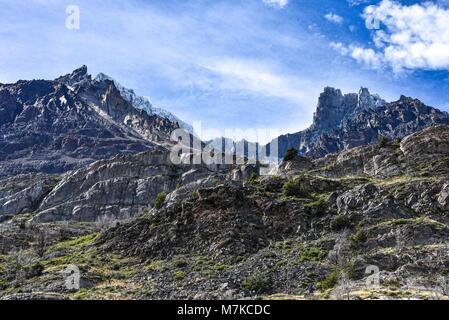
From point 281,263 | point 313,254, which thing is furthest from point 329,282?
point 313,254

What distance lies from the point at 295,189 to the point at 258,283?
98.0 ft

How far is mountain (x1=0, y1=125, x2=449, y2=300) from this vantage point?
42.7m

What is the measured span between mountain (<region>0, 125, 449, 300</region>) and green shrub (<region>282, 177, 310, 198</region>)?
0.21 m

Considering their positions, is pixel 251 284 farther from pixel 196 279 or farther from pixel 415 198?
pixel 415 198

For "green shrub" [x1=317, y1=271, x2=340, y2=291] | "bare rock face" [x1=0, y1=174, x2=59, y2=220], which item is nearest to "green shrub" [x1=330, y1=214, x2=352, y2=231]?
"green shrub" [x1=317, y1=271, x2=340, y2=291]

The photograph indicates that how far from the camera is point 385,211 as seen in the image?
57.2 m

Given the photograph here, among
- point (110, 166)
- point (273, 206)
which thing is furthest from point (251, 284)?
point (110, 166)

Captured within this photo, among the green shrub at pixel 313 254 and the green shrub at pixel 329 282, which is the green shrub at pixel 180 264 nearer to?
the green shrub at pixel 313 254

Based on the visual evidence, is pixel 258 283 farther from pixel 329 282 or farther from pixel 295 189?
pixel 295 189

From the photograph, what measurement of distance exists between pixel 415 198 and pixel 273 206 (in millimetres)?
22190

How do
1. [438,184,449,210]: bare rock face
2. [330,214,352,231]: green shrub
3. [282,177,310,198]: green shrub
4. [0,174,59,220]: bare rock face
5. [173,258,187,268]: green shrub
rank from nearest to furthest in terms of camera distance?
[173,258,187,268]: green shrub → [438,184,449,210]: bare rock face → [330,214,352,231]: green shrub → [282,177,310,198]: green shrub → [0,174,59,220]: bare rock face

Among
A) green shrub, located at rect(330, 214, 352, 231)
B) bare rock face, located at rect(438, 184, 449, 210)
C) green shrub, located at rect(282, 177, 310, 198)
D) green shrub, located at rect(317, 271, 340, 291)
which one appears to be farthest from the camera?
green shrub, located at rect(282, 177, 310, 198)

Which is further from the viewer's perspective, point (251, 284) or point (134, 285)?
point (134, 285)

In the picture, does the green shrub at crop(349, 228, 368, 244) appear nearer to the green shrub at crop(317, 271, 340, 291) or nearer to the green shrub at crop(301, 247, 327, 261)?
the green shrub at crop(301, 247, 327, 261)
